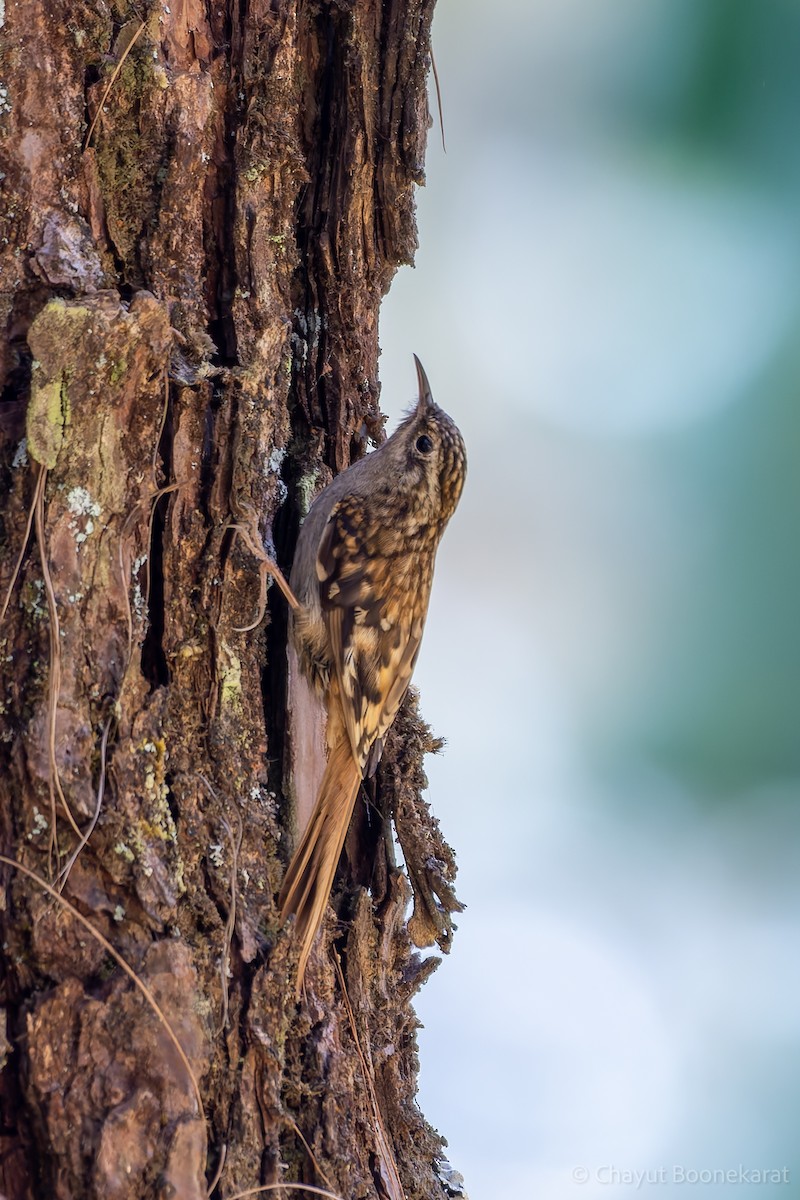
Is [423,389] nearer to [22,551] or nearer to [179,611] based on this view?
[179,611]

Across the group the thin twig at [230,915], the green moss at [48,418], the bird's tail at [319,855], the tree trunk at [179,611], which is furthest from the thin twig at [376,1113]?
the green moss at [48,418]

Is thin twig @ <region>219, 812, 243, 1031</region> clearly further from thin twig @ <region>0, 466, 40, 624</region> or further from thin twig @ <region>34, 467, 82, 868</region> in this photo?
thin twig @ <region>0, 466, 40, 624</region>

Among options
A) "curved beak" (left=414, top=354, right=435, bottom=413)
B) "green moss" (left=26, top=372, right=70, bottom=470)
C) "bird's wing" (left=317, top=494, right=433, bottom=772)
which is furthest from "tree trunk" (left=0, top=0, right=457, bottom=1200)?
"curved beak" (left=414, top=354, right=435, bottom=413)

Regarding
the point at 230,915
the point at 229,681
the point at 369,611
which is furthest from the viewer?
the point at 369,611

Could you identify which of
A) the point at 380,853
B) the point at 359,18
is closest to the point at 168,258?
the point at 359,18

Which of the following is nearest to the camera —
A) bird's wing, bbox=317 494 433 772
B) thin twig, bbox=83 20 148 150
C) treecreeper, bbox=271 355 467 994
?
thin twig, bbox=83 20 148 150

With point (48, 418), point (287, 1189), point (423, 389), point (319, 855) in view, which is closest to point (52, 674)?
point (48, 418)

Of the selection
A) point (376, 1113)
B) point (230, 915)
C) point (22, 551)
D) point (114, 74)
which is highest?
point (114, 74)

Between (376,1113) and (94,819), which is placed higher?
(94,819)
